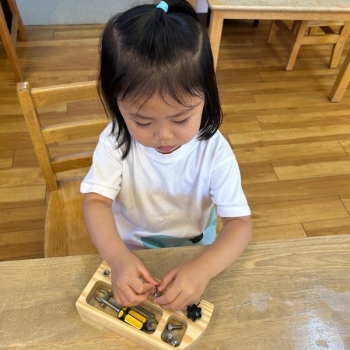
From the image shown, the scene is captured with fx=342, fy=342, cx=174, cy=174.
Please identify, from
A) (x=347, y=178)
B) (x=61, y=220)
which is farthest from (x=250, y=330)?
(x=347, y=178)

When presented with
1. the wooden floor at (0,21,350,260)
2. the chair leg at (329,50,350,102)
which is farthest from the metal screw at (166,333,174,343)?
the chair leg at (329,50,350,102)

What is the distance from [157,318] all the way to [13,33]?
244 cm

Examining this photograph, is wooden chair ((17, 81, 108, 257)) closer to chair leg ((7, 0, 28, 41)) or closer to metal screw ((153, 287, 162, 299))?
metal screw ((153, 287, 162, 299))

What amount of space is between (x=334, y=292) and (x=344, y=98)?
2.04 m

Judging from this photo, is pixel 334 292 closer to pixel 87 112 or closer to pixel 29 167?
pixel 29 167

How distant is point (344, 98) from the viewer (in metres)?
2.29

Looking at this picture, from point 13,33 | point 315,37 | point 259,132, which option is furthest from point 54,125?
point 315,37

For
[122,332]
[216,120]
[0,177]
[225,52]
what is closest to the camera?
[122,332]

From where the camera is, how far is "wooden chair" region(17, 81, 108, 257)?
32.7 inches

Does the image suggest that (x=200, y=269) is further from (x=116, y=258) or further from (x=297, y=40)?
(x=297, y=40)

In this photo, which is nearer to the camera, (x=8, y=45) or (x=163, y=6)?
(x=163, y=6)

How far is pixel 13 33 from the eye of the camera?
2363mm

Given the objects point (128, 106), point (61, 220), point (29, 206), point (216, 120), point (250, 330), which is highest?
point (128, 106)

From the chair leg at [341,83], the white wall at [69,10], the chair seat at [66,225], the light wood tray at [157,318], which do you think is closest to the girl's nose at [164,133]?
the light wood tray at [157,318]
